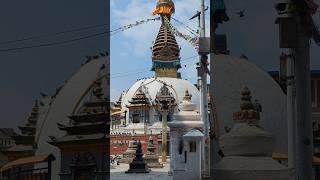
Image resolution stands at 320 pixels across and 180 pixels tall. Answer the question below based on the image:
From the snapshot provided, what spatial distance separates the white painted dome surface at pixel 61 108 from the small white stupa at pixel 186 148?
7.41 m

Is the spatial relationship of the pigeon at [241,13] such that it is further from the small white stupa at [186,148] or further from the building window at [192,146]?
the building window at [192,146]

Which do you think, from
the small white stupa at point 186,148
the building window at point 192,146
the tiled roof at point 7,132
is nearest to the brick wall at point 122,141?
the small white stupa at point 186,148

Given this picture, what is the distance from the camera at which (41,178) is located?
341 cm

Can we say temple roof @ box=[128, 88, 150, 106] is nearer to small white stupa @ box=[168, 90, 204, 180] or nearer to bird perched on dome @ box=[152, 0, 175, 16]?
bird perched on dome @ box=[152, 0, 175, 16]

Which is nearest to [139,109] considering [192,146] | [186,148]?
[186,148]

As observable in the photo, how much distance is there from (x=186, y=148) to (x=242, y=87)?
27.7 ft

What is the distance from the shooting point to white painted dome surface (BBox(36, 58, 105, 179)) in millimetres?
3428

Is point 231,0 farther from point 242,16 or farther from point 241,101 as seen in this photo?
point 241,101

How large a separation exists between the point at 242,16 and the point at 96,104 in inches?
47.9

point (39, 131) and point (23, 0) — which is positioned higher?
point (23, 0)

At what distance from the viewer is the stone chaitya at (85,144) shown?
3455mm

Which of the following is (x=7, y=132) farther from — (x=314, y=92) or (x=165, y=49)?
(x=165, y=49)

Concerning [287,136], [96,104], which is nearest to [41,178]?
[96,104]

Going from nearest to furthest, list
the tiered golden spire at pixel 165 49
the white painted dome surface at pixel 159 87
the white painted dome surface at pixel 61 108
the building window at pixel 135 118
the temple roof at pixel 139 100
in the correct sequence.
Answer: the white painted dome surface at pixel 61 108, the building window at pixel 135 118, the temple roof at pixel 139 100, the white painted dome surface at pixel 159 87, the tiered golden spire at pixel 165 49
